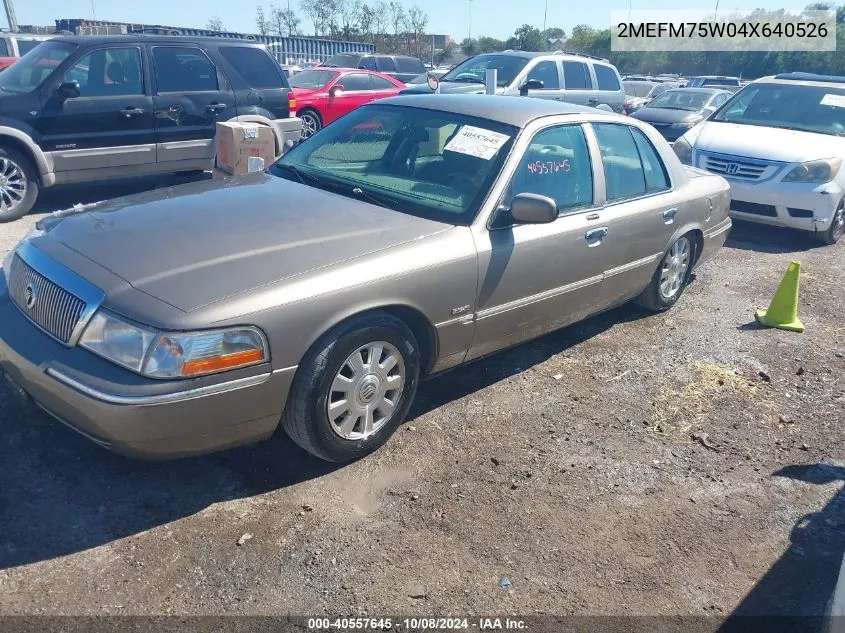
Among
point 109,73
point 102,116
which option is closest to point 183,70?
point 109,73

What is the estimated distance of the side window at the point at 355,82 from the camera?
49.0 feet

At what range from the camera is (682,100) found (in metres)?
15.5

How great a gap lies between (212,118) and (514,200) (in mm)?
5816

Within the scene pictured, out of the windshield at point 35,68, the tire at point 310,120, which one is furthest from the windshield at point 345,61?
the windshield at point 35,68

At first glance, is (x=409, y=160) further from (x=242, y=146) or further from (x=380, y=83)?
(x=380, y=83)

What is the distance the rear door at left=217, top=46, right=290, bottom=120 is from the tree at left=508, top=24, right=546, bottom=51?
165 feet

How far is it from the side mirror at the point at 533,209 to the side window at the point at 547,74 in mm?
9482

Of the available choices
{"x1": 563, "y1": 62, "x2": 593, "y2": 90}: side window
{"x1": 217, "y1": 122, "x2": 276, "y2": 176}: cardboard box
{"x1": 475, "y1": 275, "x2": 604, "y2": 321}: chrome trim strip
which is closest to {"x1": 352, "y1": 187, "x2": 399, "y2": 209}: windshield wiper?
{"x1": 475, "y1": 275, "x2": 604, "y2": 321}: chrome trim strip

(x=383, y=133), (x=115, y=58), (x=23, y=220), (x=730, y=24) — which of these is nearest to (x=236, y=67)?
(x=115, y=58)

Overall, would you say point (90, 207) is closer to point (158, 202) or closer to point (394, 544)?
point (158, 202)

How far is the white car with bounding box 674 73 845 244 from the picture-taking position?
26.0 feet

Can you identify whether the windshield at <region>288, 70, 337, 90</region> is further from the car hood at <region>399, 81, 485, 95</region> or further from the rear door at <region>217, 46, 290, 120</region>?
the rear door at <region>217, 46, 290, 120</region>

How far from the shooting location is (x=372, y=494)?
3.40m

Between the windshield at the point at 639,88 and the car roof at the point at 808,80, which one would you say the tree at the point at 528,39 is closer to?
the windshield at the point at 639,88
